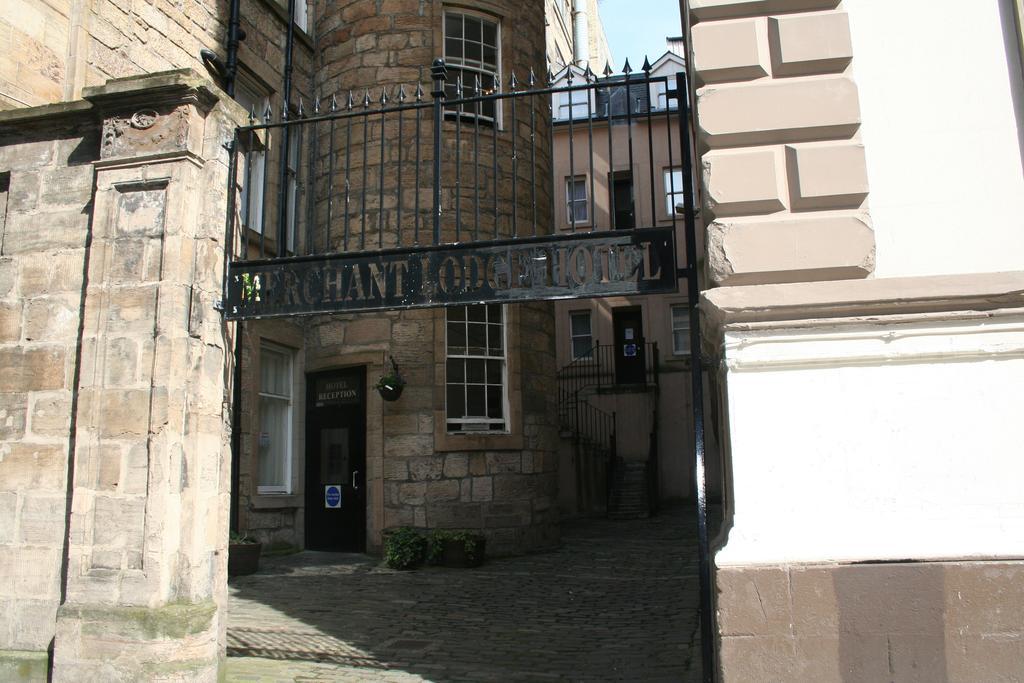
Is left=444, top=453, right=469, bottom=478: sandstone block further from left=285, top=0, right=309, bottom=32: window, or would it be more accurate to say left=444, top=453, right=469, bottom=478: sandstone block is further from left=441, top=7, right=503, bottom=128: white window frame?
left=285, top=0, right=309, bottom=32: window

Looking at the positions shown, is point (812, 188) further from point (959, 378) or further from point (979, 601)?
point (979, 601)

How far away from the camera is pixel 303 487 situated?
42.4 ft

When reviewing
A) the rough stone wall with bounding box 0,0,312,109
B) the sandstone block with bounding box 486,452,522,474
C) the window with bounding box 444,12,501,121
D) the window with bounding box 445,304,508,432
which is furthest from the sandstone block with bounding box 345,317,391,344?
the rough stone wall with bounding box 0,0,312,109

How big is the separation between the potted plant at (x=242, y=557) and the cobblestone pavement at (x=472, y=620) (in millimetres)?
244

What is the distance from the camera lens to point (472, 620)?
8055mm

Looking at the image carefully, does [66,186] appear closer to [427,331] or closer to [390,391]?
[390,391]

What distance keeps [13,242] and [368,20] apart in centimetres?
828

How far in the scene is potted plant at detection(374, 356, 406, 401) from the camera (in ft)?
38.6

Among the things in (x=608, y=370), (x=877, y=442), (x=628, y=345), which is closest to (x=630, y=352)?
(x=628, y=345)

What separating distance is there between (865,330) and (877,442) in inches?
21.9

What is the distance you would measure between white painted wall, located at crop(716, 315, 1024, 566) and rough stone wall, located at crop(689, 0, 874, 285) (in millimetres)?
411

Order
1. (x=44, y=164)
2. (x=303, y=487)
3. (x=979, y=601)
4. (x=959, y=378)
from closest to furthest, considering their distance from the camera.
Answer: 1. (x=979, y=601)
2. (x=959, y=378)
3. (x=44, y=164)
4. (x=303, y=487)

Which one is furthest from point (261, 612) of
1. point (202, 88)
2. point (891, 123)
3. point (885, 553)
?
point (891, 123)

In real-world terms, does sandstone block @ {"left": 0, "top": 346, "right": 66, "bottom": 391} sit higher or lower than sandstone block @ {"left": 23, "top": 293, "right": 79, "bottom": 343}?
lower
